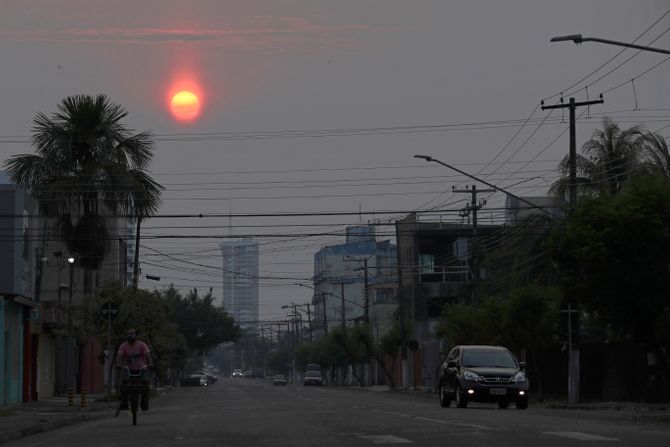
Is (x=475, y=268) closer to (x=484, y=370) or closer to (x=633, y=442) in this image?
(x=484, y=370)

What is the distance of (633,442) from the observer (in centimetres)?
1608

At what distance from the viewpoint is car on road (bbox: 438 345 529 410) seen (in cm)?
3259

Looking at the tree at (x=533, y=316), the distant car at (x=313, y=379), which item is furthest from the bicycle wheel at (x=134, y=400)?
the distant car at (x=313, y=379)

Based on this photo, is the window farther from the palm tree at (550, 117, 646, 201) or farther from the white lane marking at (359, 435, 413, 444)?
the white lane marking at (359, 435, 413, 444)

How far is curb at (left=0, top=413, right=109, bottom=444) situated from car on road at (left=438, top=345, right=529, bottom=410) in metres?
9.28

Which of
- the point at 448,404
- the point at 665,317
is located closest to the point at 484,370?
the point at 448,404

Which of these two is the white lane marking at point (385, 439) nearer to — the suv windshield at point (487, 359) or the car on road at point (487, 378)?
the car on road at point (487, 378)

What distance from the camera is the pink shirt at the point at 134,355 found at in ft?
83.9

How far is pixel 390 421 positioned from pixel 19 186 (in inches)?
1149

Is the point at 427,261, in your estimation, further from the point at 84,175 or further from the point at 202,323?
the point at 84,175

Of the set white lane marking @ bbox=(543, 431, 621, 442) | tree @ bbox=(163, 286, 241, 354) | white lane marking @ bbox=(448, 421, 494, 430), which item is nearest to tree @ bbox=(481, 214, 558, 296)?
white lane marking @ bbox=(448, 421, 494, 430)

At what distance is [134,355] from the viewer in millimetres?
25578

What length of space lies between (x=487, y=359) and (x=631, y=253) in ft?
15.9

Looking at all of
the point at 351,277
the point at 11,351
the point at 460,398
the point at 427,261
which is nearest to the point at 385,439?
the point at 460,398
